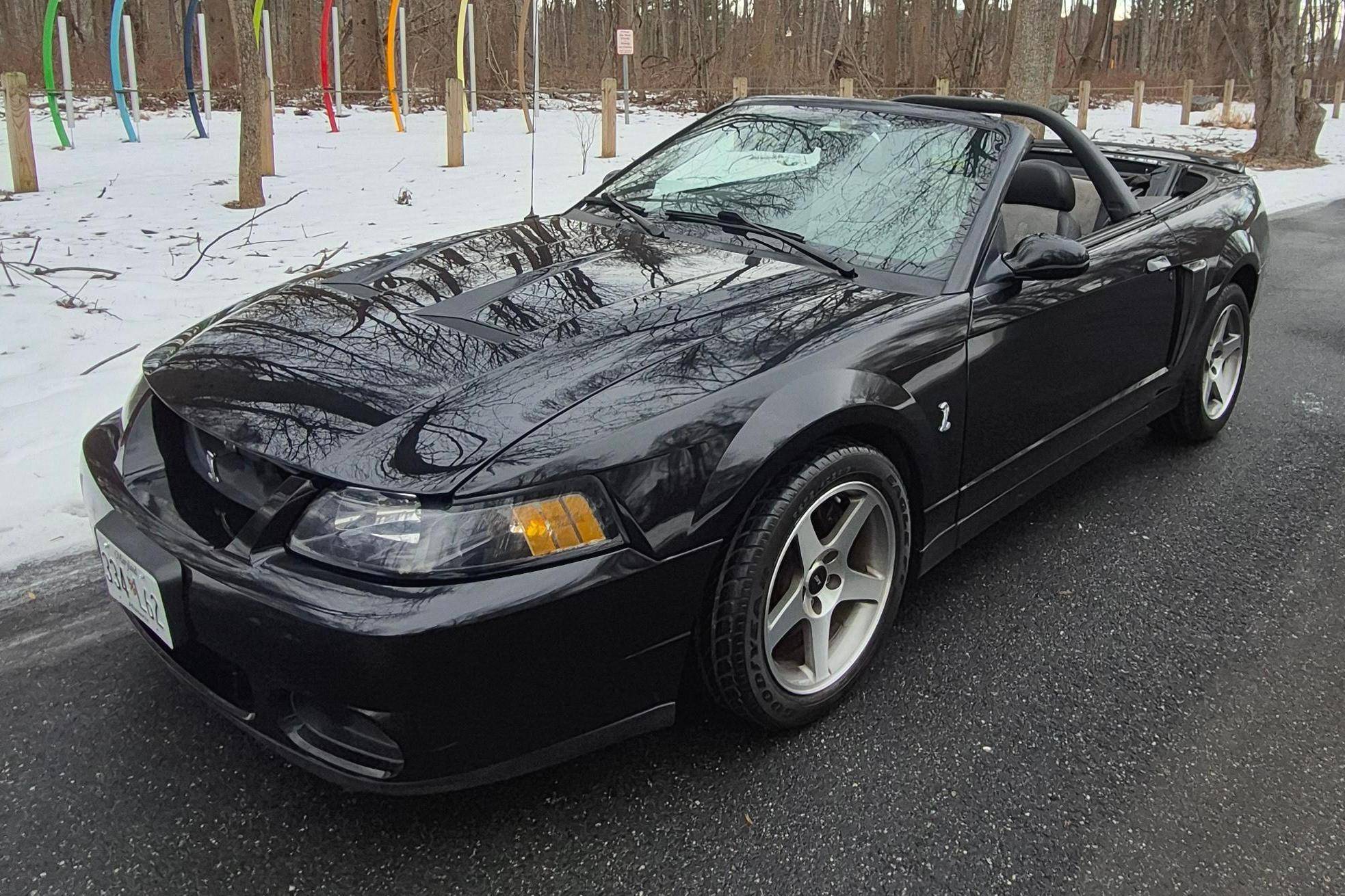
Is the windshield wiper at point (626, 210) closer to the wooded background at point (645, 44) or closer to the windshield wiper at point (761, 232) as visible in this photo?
the windshield wiper at point (761, 232)

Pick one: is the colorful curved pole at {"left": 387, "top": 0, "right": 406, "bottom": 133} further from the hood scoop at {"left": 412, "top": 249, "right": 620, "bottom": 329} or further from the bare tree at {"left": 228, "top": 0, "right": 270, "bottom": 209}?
the hood scoop at {"left": 412, "top": 249, "right": 620, "bottom": 329}

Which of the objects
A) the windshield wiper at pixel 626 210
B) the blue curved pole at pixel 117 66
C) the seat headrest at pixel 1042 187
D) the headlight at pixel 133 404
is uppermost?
the blue curved pole at pixel 117 66

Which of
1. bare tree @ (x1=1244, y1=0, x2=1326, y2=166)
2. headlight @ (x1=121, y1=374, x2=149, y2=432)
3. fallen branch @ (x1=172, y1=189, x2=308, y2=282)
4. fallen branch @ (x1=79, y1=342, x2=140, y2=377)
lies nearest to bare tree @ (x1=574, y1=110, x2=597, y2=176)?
fallen branch @ (x1=172, y1=189, x2=308, y2=282)

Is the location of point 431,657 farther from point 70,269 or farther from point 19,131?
point 19,131

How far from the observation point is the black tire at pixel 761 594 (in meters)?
2.18

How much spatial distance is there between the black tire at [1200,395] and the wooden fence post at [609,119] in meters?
10.5

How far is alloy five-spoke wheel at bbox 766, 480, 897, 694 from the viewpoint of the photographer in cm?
237

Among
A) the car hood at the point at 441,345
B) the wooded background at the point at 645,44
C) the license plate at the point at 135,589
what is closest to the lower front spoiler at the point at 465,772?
the license plate at the point at 135,589

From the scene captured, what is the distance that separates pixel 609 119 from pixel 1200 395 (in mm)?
11123

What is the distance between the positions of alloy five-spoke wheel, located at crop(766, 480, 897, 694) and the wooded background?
47.3 ft

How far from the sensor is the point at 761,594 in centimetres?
222

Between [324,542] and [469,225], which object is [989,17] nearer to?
[469,225]

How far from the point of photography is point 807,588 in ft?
7.97

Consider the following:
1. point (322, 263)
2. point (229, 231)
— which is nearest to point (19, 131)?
point (229, 231)
